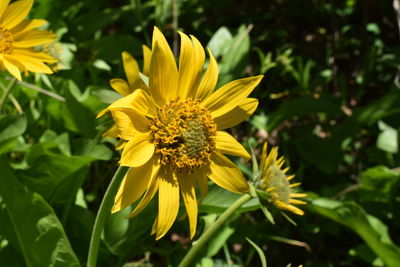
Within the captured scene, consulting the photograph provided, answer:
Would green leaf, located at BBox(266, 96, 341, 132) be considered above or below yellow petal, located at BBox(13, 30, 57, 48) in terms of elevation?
below

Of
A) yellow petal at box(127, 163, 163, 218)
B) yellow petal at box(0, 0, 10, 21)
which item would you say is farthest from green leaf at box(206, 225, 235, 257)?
yellow petal at box(0, 0, 10, 21)

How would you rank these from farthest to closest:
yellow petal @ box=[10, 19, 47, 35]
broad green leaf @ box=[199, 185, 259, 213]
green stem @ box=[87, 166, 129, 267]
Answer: broad green leaf @ box=[199, 185, 259, 213]
yellow petal @ box=[10, 19, 47, 35]
green stem @ box=[87, 166, 129, 267]

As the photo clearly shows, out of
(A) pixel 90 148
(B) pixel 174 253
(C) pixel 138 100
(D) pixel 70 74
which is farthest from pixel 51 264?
(D) pixel 70 74

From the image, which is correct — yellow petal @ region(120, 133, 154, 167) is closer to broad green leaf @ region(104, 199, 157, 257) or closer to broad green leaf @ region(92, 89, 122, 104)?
broad green leaf @ region(92, 89, 122, 104)

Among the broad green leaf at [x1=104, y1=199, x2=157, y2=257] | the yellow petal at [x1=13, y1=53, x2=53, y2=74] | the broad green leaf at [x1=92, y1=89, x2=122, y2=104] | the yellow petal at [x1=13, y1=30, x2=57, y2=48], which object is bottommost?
the broad green leaf at [x1=104, y1=199, x2=157, y2=257]

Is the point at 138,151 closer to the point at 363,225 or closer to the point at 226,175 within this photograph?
the point at 226,175

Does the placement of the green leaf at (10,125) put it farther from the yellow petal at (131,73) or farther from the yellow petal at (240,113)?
the yellow petal at (240,113)

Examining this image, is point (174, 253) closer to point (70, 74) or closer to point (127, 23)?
point (70, 74)
